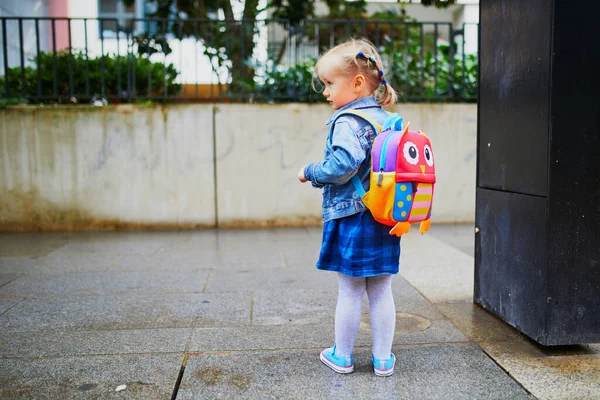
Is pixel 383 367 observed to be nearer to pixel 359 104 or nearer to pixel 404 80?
pixel 359 104

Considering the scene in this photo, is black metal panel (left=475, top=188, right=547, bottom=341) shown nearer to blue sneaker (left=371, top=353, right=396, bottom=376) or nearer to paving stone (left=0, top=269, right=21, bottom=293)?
blue sneaker (left=371, top=353, right=396, bottom=376)

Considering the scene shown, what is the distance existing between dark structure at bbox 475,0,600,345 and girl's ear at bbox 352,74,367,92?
98 cm

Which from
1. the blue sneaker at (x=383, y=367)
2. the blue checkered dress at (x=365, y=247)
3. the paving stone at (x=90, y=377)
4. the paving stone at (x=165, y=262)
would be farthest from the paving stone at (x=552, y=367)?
the paving stone at (x=165, y=262)

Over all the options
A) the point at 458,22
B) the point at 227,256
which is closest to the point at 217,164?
the point at 227,256

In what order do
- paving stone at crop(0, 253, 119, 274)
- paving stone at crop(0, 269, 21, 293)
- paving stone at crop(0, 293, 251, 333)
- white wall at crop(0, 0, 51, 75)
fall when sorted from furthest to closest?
1. white wall at crop(0, 0, 51, 75)
2. paving stone at crop(0, 253, 119, 274)
3. paving stone at crop(0, 269, 21, 293)
4. paving stone at crop(0, 293, 251, 333)

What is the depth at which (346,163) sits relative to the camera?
2570mm

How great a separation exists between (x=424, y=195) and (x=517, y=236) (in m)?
0.97

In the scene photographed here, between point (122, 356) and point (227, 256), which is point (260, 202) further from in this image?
point (122, 356)

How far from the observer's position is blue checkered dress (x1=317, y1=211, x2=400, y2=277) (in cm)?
270

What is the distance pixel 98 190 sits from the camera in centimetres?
731

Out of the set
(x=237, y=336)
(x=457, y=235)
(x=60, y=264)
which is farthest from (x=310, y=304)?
(x=457, y=235)

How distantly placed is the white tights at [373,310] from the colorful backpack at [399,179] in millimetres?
326

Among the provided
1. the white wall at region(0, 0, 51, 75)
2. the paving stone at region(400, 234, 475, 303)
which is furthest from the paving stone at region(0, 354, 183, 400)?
the white wall at region(0, 0, 51, 75)

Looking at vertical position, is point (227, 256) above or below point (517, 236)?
below
